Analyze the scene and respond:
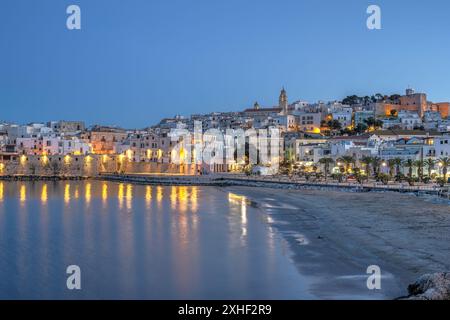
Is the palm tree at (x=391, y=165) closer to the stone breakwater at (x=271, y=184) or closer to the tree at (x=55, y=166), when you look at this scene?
the stone breakwater at (x=271, y=184)

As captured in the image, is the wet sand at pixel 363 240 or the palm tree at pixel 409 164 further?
the palm tree at pixel 409 164

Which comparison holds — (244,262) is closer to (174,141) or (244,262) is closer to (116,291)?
(116,291)

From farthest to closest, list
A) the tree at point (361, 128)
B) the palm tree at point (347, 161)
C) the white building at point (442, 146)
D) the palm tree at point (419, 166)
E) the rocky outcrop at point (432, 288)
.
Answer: the tree at point (361, 128) < the palm tree at point (347, 161) < the white building at point (442, 146) < the palm tree at point (419, 166) < the rocky outcrop at point (432, 288)

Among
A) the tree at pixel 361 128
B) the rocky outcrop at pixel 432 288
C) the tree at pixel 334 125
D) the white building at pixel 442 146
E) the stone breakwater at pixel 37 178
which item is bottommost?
the stone breakwater at pixel 37 178

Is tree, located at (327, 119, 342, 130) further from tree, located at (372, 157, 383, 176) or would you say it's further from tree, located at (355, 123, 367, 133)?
tree, located at (372, 157, 383, 176)

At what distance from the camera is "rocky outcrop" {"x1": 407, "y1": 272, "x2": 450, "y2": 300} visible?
29.8ft

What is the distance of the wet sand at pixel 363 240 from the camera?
12164 millimetres

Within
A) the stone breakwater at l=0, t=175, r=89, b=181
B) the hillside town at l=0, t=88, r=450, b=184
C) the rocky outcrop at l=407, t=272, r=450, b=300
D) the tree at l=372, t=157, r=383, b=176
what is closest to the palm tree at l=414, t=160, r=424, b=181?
the hillside town at l=0, t=88, r=450, b=184

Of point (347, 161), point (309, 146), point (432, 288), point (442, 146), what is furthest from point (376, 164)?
point (432, 288)

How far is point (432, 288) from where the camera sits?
9453mm

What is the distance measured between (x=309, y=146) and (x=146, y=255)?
1948 inches

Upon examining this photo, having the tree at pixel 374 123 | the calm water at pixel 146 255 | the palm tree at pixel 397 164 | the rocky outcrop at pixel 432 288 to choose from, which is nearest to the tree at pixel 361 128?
the tree at pixel 374 123

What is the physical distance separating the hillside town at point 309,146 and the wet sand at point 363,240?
1270 centimetres

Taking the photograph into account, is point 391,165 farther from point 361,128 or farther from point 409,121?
point 409,121
